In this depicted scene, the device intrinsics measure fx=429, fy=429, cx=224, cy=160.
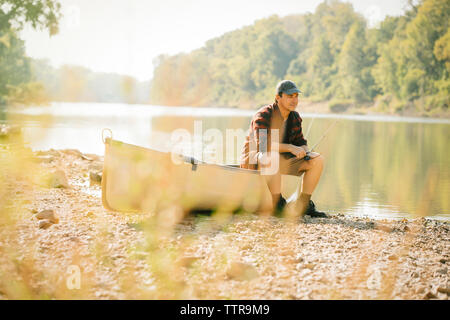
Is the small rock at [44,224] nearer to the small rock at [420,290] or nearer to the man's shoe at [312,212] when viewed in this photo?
the man's shoe at [312,212]

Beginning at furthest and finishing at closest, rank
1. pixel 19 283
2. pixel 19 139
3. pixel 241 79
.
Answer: pixel 241 79 < pixel 19 139 < pixel 19 283

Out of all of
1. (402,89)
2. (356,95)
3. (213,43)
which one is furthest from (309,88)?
(213,43)

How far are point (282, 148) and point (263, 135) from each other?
11.8 inches

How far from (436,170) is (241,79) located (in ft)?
300

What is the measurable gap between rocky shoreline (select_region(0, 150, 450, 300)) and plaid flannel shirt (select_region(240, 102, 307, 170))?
0.72 m

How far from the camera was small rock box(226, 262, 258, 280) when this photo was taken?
3.25 metres

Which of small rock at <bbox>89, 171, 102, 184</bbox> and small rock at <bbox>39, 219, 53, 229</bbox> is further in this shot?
small rock at <bbox>89, 171, 102, 184</bbox>

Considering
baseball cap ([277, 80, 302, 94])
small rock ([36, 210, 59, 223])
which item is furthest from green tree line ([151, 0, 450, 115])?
small rock ([36, 210, 59, 223])

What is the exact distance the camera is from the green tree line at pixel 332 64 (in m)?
47.8

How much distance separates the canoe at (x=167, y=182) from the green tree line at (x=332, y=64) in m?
43.8

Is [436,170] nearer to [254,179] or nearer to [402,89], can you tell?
[254,179]

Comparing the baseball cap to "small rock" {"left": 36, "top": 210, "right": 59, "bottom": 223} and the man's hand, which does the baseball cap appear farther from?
"small rock" {"left": 36, "top": 210, "right": 59, "bottom": 223}

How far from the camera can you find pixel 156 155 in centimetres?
473
